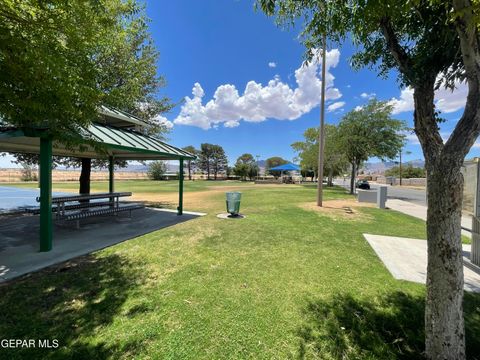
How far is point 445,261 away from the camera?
2.23m

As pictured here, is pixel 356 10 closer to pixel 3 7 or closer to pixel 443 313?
pixel 443 313

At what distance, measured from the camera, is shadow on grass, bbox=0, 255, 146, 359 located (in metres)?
2.56

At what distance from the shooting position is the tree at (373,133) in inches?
797

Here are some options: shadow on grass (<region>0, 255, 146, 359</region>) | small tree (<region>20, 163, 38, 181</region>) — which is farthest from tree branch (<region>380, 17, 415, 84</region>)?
small tree (<region>20, 163, 38, 181</region>)

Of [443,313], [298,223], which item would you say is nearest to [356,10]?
[443,313]

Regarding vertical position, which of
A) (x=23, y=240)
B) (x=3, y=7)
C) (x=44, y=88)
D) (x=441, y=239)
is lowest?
(x=23, y=240)

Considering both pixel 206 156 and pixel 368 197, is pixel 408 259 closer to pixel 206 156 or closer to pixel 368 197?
pixel 368 197

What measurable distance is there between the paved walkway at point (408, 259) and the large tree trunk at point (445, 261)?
2407 mm

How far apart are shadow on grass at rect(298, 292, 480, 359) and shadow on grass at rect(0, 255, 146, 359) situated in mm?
2102

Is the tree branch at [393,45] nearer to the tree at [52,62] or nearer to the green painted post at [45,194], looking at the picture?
the tree at [52,62]

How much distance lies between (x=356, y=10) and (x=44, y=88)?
4275 mm

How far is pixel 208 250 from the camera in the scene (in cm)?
589

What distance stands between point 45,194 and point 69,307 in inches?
137

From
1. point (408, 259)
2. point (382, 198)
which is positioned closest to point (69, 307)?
point (408, 259)
